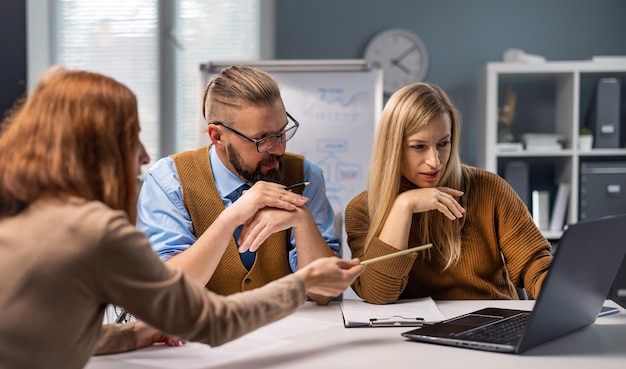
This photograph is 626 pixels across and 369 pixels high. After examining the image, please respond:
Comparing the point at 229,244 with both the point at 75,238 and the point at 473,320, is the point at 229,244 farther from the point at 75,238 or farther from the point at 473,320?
the point at 75,238

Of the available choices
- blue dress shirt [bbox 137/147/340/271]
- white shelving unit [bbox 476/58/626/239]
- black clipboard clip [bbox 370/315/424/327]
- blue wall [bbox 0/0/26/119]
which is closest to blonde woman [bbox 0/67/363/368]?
black clipboard clip [bbox 370/315/424/327]

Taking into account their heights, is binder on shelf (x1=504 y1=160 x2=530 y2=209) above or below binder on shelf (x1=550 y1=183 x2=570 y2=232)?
above

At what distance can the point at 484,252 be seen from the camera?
74.9 inches

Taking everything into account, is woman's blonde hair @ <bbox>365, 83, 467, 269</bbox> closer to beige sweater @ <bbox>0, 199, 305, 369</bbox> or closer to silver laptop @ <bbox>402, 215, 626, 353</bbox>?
silver laptop @ <bbox>402, 215, 626, 353</bbox>

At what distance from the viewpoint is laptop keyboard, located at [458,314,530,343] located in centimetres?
132

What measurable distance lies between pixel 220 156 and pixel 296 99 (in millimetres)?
1752

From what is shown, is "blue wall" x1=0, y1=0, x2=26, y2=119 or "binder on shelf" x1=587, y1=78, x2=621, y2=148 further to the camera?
"binder on shelf" x1=587, y1=78, x2=621, y2=148

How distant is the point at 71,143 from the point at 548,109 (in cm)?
353

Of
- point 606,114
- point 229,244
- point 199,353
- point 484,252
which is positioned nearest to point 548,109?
point 606,114

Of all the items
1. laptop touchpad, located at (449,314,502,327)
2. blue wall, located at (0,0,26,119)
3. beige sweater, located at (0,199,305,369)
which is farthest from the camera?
blue wall, located at (0,0,26,119)

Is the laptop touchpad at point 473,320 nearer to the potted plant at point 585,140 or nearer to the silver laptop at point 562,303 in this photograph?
the silver laptop at point 562,303

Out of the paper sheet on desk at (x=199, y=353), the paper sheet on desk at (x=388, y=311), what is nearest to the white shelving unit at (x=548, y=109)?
the paper sheet on desk at (x=388, y=311)

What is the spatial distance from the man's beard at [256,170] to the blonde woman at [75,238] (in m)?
0.78

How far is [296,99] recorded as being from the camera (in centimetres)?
366
